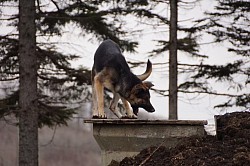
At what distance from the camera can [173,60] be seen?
13.3 metres

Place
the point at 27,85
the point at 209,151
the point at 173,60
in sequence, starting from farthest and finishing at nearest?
A: the point at 173,60
the point at 27,85
the point at 209,151

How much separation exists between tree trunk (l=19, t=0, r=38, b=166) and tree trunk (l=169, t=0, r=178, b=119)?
11.7 feet

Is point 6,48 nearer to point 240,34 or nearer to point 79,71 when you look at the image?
point 79,71

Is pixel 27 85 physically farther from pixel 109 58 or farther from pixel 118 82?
pixel 118 82

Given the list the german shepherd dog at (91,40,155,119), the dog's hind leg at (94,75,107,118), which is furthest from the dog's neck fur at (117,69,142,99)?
the dog's hind leg at (94,75,107,118)

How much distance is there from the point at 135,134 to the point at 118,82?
3.33ft

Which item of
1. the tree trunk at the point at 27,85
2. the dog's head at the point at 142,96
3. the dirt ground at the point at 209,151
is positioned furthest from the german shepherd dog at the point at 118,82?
the tree trunk at the point at 27,85

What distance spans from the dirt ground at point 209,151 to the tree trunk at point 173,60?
7.68 m

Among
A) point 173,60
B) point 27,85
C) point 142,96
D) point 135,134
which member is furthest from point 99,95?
point 173,60

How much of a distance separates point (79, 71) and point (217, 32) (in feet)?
12.4

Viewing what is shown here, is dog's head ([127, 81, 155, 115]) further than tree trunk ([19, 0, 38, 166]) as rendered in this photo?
No

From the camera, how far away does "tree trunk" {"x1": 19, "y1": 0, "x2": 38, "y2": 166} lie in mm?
11766

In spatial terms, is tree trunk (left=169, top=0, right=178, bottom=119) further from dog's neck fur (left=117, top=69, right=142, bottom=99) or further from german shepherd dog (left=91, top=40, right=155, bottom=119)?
dog's neck fur (left=117, top=69, right=142, bottom=99)

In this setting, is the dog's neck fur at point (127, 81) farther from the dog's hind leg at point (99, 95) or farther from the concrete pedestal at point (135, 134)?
the concrete pedestal at point (135, 134)
